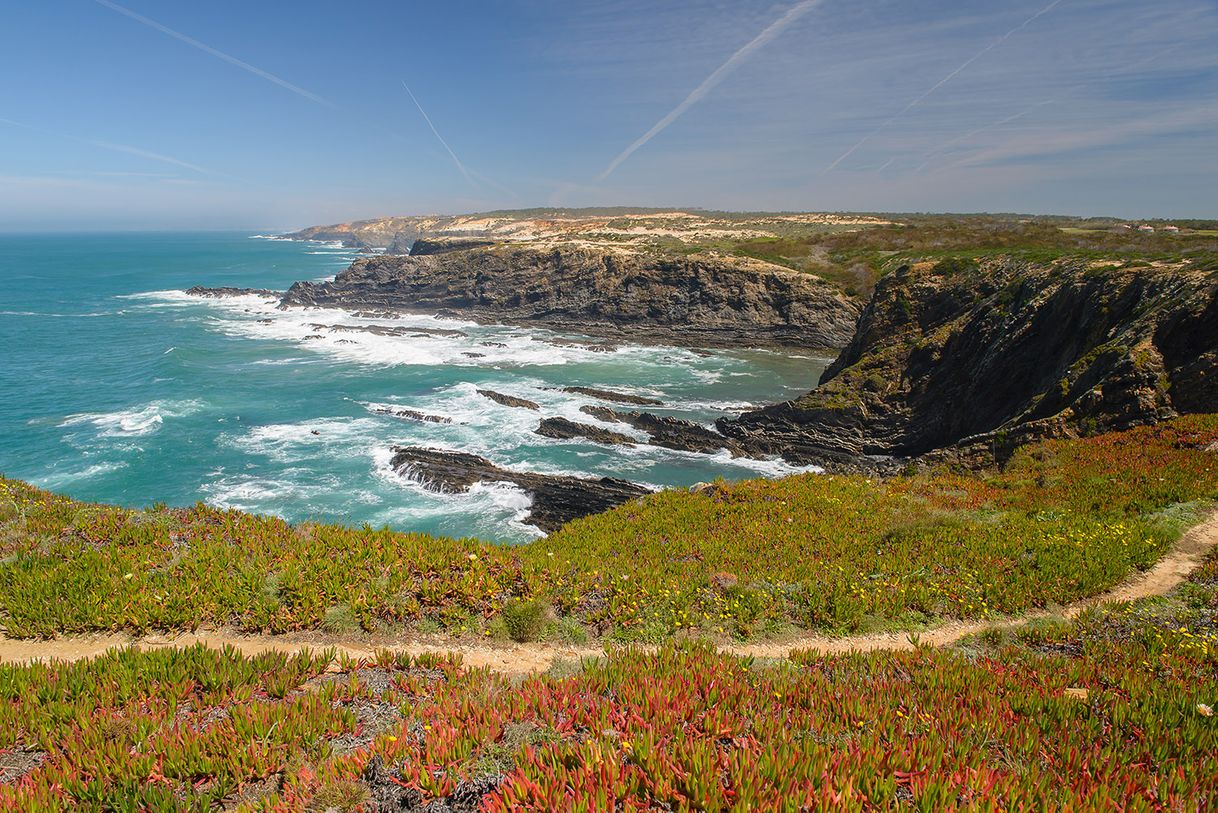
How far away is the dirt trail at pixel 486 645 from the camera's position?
8237 mm

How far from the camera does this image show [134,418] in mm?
39969

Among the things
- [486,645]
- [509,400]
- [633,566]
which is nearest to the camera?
[486,645]

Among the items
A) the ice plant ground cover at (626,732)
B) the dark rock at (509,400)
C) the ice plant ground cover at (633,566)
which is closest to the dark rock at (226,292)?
the dark rock at (509,400)

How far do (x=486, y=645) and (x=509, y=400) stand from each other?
36.5 meters

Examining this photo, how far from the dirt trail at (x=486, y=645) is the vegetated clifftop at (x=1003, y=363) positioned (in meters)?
12.4

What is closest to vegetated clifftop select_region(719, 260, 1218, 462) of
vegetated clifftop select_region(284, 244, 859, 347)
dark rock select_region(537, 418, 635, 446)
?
dark rock select_region(537, 418, 635, 446)

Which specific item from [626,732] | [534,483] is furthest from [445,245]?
[626,732]

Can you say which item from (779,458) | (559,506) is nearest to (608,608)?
(559,506)

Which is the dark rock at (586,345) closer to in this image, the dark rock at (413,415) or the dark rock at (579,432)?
the dark rock at (413,415)

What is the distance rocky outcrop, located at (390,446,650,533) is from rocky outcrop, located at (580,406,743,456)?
7.88 meters

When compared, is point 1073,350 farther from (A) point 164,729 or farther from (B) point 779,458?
(A) point 164,729

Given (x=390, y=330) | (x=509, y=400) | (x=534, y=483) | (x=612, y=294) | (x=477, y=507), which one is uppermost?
(x=612, y=294)

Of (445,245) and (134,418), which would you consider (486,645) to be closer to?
(134,418)

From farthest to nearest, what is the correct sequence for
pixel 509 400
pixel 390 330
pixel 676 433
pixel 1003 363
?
pixel 390 330, pixel 509 400, pixel 676 433, pixel 1003 363
